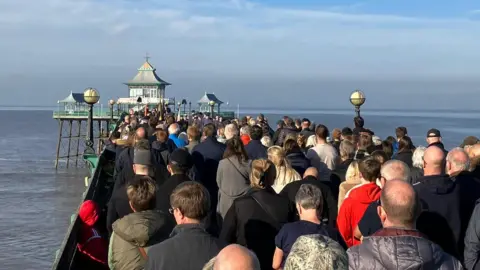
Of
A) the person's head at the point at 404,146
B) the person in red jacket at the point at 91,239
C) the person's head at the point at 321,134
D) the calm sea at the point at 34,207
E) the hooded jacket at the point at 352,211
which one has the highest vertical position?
the person's head at the point at 321,134

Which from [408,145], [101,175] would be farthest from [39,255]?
[408,145]

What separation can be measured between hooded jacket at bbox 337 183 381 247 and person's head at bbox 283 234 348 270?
9.41 ft

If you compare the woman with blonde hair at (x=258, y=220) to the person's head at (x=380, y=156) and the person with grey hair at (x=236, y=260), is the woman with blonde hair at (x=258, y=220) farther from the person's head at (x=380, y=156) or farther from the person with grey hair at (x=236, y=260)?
the person with grey hair at (x=236, y=260)

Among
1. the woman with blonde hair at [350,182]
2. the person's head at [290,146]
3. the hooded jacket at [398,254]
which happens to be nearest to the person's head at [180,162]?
the woman with blonde hair at [350,182]

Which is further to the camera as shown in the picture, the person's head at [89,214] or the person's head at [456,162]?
the person's head at [89,214]

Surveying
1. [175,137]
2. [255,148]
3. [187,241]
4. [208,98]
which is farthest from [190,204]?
[208,98]

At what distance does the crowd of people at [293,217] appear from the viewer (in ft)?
13.3

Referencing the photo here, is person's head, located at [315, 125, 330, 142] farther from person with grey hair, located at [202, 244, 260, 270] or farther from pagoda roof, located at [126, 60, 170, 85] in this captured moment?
pagoda roof, located at [126, 60, 170, 85]

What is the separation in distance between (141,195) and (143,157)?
2.20m

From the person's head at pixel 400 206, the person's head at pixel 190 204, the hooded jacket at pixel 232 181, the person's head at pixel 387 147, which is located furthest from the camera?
the person's head at pixel 387 147

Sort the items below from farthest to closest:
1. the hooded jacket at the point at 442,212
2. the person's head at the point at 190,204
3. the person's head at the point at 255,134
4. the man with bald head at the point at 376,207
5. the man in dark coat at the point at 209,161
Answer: the person's head at the point at 255,134
the man in dark coat at the point at 209,161
the hooded jacket at the point at 442,212
the man with bald head at the point at 376,207
the person's head at the point at 190,204

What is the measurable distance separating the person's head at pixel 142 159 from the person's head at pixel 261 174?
3.91 feet

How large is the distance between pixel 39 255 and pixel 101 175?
31.0 ft

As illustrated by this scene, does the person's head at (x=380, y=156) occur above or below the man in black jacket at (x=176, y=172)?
above
